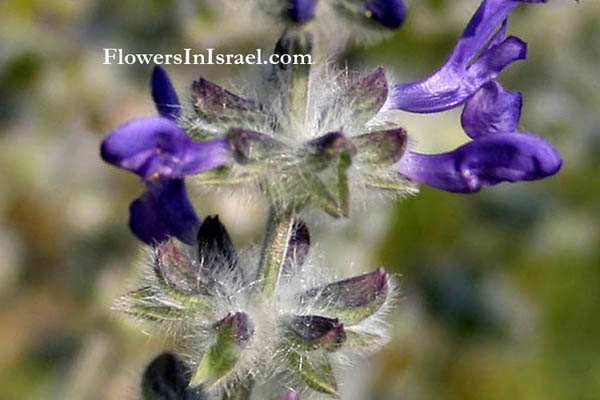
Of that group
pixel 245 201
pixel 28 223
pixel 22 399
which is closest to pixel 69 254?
pixel 22 399

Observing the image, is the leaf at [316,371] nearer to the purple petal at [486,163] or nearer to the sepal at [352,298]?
the sepal at [352,298]

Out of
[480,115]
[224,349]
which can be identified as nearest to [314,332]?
[224,349]

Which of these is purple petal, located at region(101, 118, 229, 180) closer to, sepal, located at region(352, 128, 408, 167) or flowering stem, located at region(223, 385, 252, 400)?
sepal, located at region(352, 128, 408, 167)

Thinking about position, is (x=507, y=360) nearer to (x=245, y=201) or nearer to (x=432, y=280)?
(x=432, y=280)

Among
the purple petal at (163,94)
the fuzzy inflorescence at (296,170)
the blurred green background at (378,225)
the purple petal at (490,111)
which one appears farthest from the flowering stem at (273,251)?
the blurred green background at (378,225)

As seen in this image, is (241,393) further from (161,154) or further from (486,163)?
(486,163)

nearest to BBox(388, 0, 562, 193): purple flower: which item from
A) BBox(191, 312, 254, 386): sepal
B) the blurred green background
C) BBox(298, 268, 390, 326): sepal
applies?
BBox(298, 268, 390, 326): sepal
